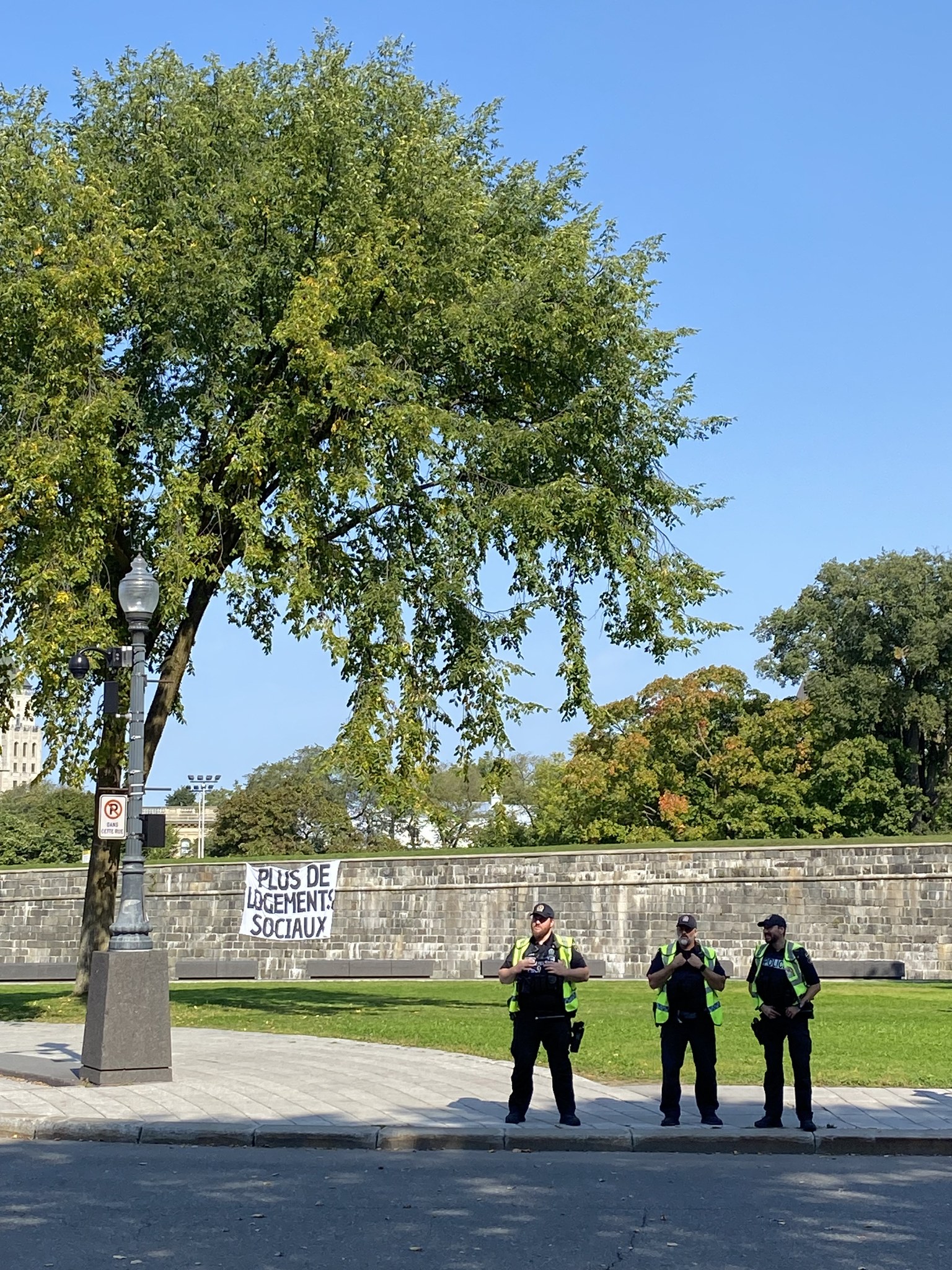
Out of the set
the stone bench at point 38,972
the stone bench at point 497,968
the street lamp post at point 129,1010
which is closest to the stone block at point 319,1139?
the street lamp post at point 129,1010

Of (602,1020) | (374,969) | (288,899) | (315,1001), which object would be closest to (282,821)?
(288,899)

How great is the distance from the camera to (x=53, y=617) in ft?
58.5

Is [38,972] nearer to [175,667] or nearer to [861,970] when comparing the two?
[175,667]

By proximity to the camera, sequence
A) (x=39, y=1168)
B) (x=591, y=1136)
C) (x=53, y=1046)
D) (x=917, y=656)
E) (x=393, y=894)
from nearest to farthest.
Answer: (x=39, y=1168)
(x=591, y=1136)
(x=53, y=1046)
(x=393, y=894)
(x=917, y=656)

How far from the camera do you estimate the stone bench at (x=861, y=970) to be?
31500 mm

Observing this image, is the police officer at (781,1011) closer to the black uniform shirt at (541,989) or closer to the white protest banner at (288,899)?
the black uniform shirt at (541,989)

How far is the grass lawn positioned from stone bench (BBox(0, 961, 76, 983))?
17.3 ft

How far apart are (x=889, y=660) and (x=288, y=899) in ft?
90.6

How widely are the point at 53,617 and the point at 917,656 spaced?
41.2 meters

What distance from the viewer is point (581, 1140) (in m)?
10.2

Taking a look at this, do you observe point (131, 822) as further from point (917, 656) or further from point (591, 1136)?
point (917, 656)

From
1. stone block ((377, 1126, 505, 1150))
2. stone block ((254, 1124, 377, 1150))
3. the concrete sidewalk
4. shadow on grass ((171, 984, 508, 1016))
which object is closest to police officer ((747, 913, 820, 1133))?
the concrete sidewalk

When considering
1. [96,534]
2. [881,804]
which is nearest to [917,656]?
[881,804]

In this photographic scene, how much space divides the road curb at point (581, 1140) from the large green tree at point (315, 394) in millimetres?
8424
